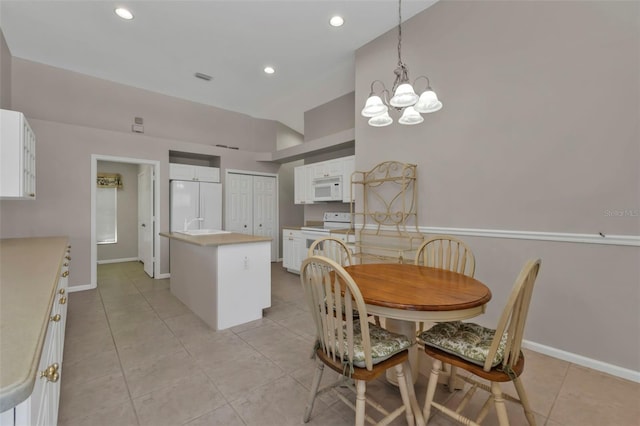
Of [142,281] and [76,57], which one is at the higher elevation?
[76,57]

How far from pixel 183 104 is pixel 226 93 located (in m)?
0.92

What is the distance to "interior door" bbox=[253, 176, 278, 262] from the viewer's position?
6094 millimetres

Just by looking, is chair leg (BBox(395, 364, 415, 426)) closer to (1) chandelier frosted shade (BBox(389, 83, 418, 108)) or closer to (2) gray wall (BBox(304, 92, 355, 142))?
(1) chandelier frosted shade (BBox(389, 83, 418, 108))

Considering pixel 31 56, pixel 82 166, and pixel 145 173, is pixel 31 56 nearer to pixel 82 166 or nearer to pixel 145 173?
pixel 82 166

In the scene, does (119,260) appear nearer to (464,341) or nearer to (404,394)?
(404,394)

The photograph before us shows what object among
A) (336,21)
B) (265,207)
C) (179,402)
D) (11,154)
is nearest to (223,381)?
(179,402)

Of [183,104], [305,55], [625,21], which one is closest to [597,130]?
[625,21]

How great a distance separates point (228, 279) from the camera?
9.41 feet

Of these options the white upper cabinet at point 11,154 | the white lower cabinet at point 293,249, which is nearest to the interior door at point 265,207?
the white lower cabinet at point 293,249

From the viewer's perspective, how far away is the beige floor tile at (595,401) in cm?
161

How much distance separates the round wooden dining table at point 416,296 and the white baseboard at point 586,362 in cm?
127

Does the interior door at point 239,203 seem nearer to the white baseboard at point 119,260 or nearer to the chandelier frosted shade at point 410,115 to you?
the white baseboard at point 119,260

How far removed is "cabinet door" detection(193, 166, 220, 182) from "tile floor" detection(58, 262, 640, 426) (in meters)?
2.96

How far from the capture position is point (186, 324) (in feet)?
9.59
